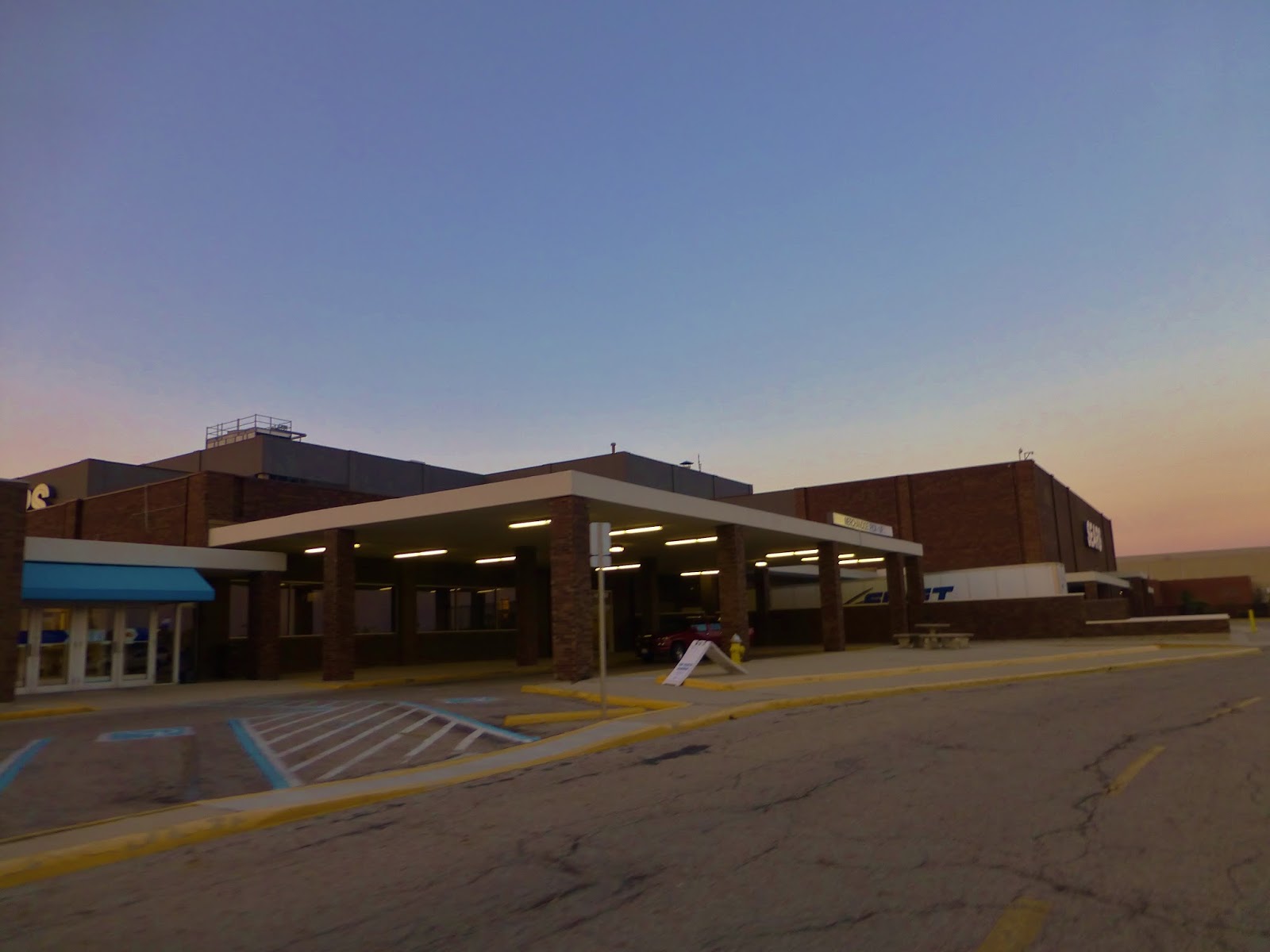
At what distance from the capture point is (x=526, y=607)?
102ft

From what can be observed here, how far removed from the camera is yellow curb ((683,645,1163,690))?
60.5 feet

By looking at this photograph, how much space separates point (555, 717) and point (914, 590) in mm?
30645

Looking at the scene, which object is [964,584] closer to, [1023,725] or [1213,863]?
[1023,725]


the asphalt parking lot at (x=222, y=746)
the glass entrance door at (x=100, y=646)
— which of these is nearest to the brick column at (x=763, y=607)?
the asphalt parking lot at (x=222, y=746)

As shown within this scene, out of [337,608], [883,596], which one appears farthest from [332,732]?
[883,596]

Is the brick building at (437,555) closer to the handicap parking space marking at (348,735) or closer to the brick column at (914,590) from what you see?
the brick column at (914,590)

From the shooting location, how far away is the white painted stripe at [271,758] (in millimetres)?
10055

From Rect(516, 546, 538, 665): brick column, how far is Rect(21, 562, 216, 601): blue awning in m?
10.1

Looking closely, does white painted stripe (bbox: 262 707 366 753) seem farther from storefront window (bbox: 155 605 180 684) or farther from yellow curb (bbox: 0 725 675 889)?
storefront window (bbox: 155 605 180 684)

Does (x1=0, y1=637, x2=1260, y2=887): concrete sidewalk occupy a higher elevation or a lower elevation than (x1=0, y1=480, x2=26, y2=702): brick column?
lower

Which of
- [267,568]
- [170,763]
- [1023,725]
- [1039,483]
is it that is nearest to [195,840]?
[170,763]

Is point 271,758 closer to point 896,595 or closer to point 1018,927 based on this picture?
point 1018,927

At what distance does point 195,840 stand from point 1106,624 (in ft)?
129

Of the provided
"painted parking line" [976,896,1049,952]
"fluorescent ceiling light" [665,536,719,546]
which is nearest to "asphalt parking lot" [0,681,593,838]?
"painted parking line" [976,896,1049,952]
